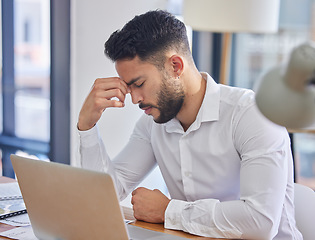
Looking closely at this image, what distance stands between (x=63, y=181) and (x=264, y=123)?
0.64m

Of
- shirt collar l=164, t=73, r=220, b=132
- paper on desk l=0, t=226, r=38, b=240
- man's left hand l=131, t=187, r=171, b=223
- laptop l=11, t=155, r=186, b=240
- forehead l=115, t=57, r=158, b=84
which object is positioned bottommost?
paper on desk l=0, t=226, r=38, b=240

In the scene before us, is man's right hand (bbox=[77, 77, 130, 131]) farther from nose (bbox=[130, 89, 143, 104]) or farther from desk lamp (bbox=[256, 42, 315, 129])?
desk lamp (bbox=[256, 42, 315, 129])

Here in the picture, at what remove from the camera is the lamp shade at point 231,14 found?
2.86 m

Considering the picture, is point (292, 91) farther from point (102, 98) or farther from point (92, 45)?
point (92, 45)

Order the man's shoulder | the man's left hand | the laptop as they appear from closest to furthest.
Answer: the laptop → the man's left hand → the man's shoulder

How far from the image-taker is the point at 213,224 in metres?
1.35

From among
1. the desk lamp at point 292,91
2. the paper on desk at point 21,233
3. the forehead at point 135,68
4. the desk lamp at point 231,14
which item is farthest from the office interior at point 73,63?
the desk lamp at point 292,91

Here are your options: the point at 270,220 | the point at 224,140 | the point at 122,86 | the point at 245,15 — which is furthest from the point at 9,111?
the point at 270,220

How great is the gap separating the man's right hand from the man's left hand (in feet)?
1.14

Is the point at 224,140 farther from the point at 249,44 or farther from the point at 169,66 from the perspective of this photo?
the point at 249,44

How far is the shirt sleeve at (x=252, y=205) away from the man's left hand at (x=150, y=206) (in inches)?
1.1

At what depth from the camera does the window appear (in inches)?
→ 116

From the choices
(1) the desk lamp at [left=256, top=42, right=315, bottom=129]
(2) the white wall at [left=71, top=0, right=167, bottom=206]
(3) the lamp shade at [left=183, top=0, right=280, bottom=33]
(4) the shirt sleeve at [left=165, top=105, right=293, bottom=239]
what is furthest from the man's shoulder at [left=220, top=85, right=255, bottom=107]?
(2) the white wall at [left=71, top=0, right=167, bottom=206]

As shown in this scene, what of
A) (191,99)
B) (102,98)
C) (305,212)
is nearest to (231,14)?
(191,99)
